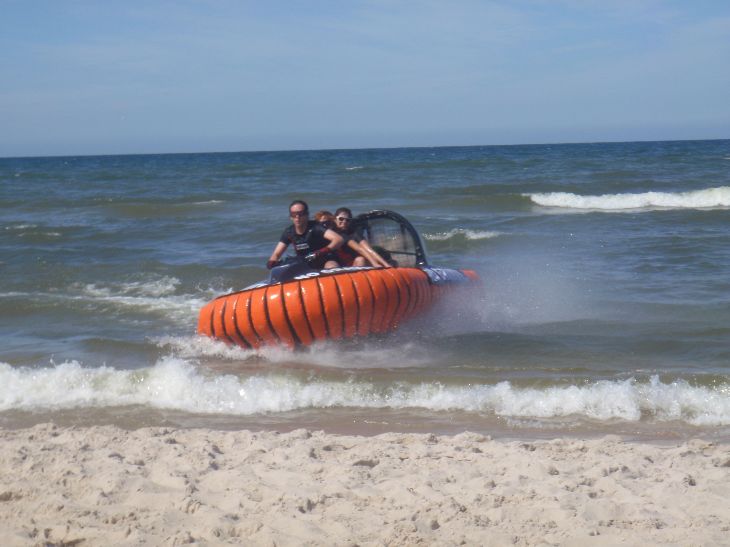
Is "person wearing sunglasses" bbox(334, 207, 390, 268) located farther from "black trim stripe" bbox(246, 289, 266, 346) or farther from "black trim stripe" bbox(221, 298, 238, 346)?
"black trim stripe" bbox(221, 298, 238, 346)

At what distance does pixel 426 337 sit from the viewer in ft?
26.6

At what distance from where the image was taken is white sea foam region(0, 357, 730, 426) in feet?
19.4

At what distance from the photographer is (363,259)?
8047 mm

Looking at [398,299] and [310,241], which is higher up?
[310,241]

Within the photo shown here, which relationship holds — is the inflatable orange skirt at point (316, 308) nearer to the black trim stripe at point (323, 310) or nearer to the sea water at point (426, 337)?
the black trim stripe at point (323, 310)

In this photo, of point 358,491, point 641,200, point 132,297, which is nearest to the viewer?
point 358,491

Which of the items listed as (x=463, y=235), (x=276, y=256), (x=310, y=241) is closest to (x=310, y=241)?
(x=310, y=241)

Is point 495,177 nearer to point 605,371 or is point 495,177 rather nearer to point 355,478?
point 605,371

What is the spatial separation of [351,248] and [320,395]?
2.05m

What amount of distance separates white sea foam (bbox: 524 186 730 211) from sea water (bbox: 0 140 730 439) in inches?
38.3

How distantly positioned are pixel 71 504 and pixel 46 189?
2920 cm

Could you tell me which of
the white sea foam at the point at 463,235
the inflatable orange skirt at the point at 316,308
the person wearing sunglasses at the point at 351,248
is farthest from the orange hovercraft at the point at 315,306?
the white sea foam at the point at 463,235

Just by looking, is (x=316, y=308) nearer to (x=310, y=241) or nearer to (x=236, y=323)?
(x=236, y=323)

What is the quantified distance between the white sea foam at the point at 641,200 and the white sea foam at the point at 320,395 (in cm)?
1491
